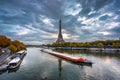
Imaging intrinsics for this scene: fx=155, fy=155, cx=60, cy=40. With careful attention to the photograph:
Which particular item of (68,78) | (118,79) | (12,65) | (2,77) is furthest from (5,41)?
(118,79)

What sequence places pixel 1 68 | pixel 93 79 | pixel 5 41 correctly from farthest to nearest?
pixel 5 41, pixel 1 68, pixel 93 79

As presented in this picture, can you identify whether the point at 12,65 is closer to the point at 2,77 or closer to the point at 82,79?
the point at 2,77

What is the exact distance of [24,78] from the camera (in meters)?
47.8

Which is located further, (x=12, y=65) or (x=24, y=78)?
(x=12, y=65)

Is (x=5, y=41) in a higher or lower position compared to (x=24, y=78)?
higher

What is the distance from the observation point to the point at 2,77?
48.8 meters

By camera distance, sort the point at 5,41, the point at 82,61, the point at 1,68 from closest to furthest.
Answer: the point at 1,68 < the point at 82,61 < the point at 5,41

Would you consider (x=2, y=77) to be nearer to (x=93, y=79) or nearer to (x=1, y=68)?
(x=1, y=68)

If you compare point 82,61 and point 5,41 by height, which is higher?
point 5,41

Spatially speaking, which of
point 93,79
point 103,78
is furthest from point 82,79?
point 103,78

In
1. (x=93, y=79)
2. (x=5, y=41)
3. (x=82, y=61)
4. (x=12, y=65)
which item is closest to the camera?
(x=93, y=79)

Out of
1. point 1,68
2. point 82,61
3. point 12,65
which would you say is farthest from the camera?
point 82,61

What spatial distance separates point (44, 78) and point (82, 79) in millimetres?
11717

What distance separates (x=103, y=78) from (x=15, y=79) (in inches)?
1059
